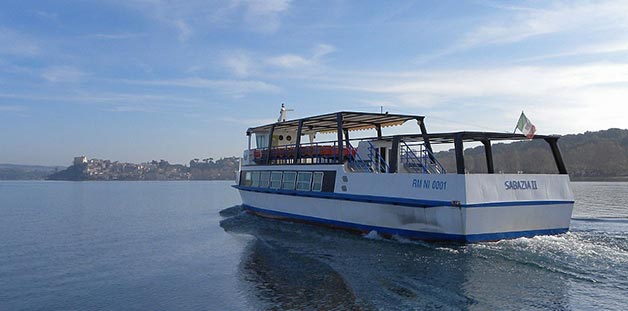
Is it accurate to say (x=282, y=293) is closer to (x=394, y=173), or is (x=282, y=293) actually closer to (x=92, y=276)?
(x=92, y=276)

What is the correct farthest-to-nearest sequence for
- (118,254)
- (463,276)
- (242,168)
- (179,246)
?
1. (242,168)
2. (179,246)
3. (118,254)
4. (463,276)

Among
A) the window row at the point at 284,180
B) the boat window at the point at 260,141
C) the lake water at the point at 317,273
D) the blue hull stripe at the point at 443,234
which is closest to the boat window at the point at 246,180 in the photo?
the window row at the point at 284,180

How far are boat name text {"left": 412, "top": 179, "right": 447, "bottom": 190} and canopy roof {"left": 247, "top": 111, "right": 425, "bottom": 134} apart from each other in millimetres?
5149

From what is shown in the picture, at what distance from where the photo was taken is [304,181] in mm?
22812

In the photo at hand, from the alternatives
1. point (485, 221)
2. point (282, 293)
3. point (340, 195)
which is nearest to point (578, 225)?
point (485, 221)

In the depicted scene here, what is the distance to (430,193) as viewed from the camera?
54.0 feet

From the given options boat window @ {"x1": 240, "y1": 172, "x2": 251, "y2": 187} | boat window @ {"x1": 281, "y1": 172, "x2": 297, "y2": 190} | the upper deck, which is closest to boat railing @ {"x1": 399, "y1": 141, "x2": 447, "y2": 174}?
the upper deck

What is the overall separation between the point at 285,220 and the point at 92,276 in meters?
11.9

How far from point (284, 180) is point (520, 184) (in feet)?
39.4

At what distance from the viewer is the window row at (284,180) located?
2205 cm

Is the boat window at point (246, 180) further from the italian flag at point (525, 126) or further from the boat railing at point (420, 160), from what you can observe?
the italian flag at point (525, 126)

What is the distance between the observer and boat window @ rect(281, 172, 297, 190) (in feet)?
78.0

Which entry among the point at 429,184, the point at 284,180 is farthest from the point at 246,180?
the point at 429,184

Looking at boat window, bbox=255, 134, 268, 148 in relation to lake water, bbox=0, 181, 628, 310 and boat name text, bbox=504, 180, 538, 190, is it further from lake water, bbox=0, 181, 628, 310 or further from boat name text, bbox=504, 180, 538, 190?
boat name text, bbox=504, 180, 538, 190
